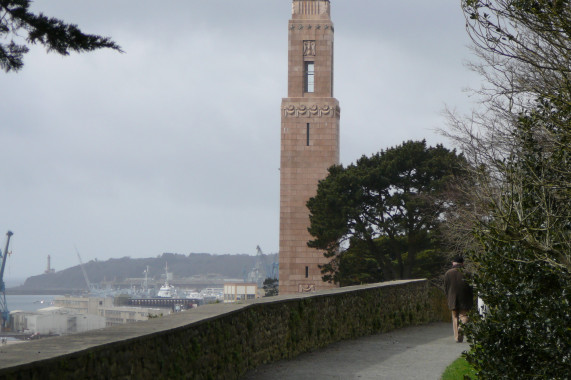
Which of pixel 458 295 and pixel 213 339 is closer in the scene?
pixel 213 339

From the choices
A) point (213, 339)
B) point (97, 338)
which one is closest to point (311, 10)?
point (213, 339)

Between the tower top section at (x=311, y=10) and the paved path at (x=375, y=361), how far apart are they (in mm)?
56311

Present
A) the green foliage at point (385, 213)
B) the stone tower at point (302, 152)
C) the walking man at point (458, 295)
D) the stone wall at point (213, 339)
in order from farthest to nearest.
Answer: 1. the stone tower at point (302, 152)
2. the green foliage at point (385, 213)
3. the walking man at point (458, 295)
4. the stone wall at point (213, 339)

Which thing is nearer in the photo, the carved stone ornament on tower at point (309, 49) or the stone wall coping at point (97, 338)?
the stone wall coping at point (97, 338)

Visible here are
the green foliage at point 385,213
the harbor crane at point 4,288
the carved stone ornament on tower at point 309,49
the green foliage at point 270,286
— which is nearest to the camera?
the green foliage at point 385,213

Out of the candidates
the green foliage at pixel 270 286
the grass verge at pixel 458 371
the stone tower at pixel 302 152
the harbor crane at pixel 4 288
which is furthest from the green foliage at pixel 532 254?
the harbor crane at pixel 4 288

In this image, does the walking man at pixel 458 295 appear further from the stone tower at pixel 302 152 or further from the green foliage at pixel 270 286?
the green foliage at pixel 270 286

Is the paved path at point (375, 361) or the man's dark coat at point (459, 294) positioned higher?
the man's dark coat at point (459, 294)

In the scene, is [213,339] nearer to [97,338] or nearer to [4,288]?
[97,338]

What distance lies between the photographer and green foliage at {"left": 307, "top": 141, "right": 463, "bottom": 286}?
50500 millimetres

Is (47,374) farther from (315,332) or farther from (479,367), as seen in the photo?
(315,332)

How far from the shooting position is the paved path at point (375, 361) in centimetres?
1078

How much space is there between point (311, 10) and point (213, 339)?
6278 centimetres

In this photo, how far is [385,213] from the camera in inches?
2067
